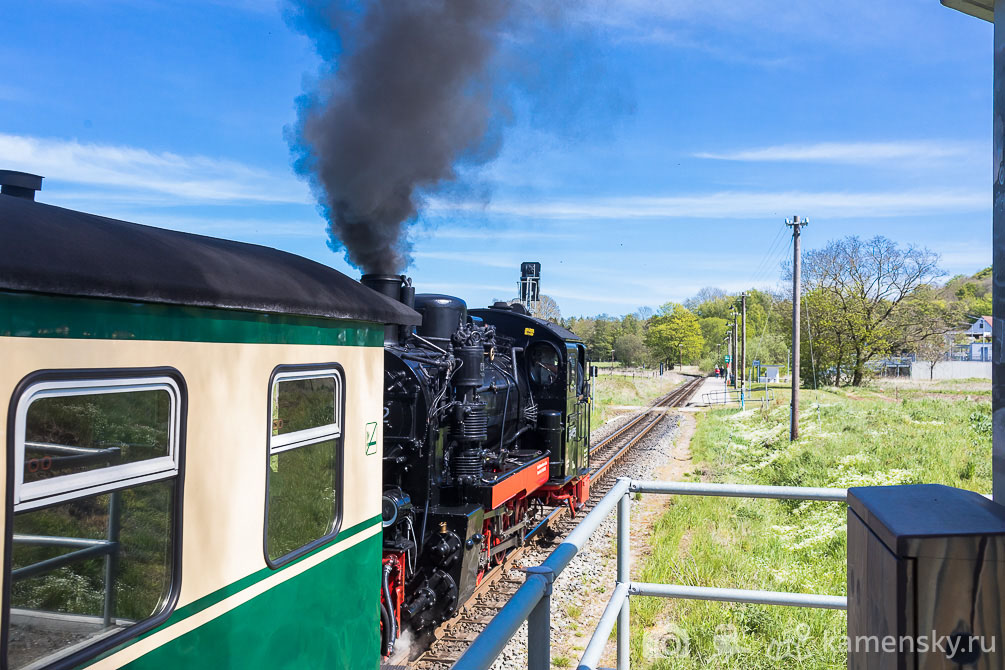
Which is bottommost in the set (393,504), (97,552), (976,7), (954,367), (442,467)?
(393,504)

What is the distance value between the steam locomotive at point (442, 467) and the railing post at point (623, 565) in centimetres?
333

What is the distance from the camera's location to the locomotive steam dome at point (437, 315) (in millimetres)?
8336

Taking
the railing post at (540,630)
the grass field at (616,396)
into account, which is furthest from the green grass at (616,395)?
the railing post at (540,630)

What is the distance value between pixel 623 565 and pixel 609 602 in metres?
0.29

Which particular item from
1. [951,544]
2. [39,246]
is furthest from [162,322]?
[951,544]

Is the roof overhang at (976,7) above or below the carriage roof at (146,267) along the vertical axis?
above

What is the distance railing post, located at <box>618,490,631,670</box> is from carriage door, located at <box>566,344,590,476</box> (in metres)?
7.81

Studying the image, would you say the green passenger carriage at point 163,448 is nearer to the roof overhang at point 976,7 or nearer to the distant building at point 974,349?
the roof overhang at point 976,7

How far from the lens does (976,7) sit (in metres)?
1.59

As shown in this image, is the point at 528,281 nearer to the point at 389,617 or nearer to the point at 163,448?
the point at 389,617

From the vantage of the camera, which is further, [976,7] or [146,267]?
[146,267]

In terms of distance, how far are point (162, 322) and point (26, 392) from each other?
1.89 feet

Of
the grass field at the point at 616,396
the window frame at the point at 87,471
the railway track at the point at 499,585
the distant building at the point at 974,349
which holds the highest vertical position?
the distant building at the point at 974,349

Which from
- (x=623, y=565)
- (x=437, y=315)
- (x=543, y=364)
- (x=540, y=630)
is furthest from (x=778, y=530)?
(x=540, y=630)
